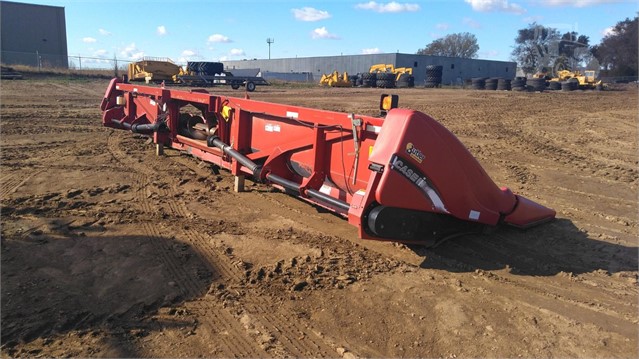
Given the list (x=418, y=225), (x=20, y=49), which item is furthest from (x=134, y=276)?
(x=20, y=49)

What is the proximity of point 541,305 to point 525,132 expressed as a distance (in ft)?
29.6

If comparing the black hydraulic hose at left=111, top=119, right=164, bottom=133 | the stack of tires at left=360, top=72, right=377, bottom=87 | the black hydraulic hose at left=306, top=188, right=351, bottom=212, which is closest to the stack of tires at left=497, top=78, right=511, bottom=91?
the stack of tires at left=360, top=72, right=377, bottom=87

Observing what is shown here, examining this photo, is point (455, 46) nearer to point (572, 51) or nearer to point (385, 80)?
point (572, 51)

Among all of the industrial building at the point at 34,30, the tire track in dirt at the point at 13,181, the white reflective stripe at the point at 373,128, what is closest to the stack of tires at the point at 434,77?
the industrial building at the point at 34,30

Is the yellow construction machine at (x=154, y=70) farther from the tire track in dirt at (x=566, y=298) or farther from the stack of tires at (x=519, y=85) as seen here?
the tire track in dirt at (x=566, y=298)

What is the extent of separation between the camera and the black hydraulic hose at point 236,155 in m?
5.30

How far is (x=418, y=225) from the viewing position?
153 inches

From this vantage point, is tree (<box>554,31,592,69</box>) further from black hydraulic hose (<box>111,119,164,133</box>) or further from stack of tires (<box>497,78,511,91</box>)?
black hydraulic hose (<box>111,119,164,133</box>)

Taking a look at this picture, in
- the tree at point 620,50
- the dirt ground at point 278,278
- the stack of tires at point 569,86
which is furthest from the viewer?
the tree at point 620,50

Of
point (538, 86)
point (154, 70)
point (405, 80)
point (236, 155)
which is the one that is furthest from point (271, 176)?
point (538, 86)

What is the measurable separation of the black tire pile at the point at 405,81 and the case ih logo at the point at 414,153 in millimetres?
36973

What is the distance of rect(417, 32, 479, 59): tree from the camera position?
289 ft

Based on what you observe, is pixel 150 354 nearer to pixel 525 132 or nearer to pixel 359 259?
pixel 359 259

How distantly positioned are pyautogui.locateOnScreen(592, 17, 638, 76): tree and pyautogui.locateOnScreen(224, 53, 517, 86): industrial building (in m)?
13.4
